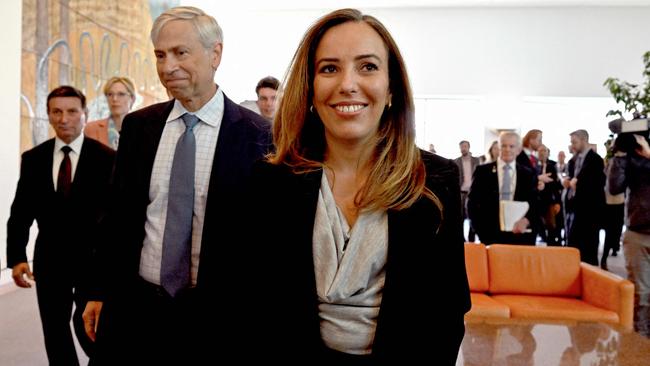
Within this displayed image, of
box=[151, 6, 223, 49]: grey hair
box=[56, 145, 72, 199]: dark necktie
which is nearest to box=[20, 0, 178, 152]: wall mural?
box=[56, 145, 72, 199]: dark necktie

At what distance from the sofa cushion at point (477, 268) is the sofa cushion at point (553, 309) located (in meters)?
0.14

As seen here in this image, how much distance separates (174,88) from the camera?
1.99 metres

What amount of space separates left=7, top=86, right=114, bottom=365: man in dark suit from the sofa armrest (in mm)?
3240

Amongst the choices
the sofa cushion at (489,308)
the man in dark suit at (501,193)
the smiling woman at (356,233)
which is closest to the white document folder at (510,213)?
the man in dark suit at (501,193)

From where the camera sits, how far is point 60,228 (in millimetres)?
3025

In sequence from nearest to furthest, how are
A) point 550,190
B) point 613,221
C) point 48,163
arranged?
point 48,163, point 550,190, point 613,221

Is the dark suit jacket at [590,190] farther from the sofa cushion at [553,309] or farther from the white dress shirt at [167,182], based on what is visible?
the white dress shirt at [167,182]

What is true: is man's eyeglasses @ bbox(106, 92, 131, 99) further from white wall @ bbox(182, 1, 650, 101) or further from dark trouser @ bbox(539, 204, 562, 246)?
white wall @ bbox(182, 1, 650, 101)

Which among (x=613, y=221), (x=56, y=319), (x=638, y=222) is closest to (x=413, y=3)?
(x=613, y=221)

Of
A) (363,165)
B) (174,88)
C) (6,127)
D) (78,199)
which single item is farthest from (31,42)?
(363,165)

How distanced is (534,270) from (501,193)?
3.96 feet

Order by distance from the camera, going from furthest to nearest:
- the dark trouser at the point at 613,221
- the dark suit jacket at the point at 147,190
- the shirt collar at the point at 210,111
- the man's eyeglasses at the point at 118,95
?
the dark trouser at the point at 613,221, the man's eyeglasses at the point at 118,95, the shirt collar at the point at 210,111, the dark suit jacket at the point at 147,190

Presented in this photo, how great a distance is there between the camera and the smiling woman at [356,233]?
1.26 metres

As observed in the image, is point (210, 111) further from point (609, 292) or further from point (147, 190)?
point (609, 292)
